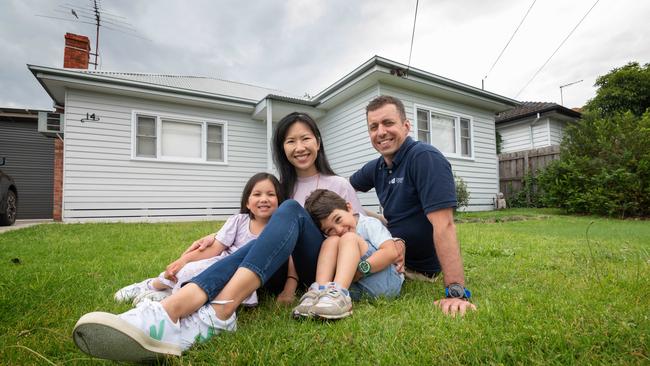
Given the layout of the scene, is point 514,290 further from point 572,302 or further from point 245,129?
point 245,129

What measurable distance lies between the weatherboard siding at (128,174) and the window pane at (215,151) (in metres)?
0.23

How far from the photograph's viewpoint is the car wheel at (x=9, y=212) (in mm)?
6758

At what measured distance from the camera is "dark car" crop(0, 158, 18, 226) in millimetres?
6648

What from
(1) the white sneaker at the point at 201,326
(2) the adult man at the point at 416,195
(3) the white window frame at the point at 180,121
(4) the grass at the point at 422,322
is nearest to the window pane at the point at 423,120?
(3) the white window frame at the point at 180,121

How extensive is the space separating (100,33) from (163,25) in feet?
11.8

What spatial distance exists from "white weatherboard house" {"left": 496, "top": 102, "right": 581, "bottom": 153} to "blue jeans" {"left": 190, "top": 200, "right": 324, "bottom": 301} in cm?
1428

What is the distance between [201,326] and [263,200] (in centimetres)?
84

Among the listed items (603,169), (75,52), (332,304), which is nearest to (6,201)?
(75,52)

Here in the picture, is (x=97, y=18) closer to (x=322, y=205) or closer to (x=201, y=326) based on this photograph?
(x=322, y=205)

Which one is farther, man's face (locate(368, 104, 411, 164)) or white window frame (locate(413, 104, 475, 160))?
white window frame (locate(413, 104, 475, 160))

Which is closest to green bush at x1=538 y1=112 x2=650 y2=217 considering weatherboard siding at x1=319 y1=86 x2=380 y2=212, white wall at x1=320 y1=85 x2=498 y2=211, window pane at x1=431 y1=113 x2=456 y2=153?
white wall at x1=320 y1=85 x2=498 y2=211

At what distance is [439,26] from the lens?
5.70m

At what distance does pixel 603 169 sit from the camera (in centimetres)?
730

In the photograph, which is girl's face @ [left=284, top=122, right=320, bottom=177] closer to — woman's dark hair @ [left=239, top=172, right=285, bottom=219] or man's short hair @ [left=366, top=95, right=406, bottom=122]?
woman's dark hair @ [left=239, top=172, right=285, bottom=219]
